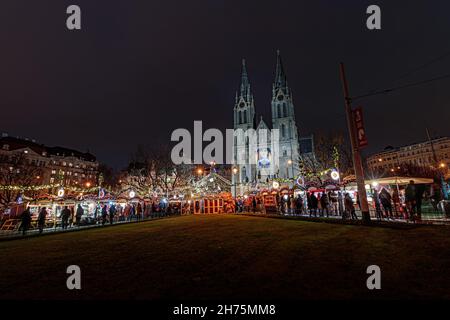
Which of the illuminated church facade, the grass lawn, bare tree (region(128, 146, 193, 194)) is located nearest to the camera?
the grass lawn

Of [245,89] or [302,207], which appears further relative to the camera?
[245,89]

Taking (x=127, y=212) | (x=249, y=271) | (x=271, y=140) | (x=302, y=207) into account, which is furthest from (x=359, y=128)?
(x=271, y=140)

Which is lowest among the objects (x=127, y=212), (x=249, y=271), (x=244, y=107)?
(x=249, y=271)

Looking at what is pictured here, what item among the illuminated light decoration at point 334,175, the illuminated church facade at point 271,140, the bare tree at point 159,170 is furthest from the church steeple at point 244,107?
the illuminated light decoration at point 334,175

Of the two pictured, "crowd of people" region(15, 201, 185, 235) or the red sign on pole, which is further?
"crowd of people" region(15, 201, 185, 235)

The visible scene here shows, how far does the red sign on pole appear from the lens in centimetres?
1195

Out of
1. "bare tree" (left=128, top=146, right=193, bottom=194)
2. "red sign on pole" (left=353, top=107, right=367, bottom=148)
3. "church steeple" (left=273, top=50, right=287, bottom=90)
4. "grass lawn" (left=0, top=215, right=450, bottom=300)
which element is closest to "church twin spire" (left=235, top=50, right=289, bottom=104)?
"church steeple" (left=273, top=50, right=287, bottom=90)

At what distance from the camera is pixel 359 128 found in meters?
12.2

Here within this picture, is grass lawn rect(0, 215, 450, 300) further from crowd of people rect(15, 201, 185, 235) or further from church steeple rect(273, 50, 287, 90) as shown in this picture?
church steeple rect(273, 50, 287, 90)

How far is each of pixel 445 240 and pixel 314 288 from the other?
588 centimetres

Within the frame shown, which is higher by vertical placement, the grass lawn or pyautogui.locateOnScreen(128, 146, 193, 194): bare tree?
pyautogui.locateOnScreen(128, 146, 193, 194): bare tree

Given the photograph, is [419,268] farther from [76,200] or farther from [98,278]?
[76,200]

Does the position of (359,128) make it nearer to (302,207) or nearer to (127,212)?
(302,207)

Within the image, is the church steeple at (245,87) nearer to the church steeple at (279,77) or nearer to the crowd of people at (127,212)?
the church steeple at (279,77)
